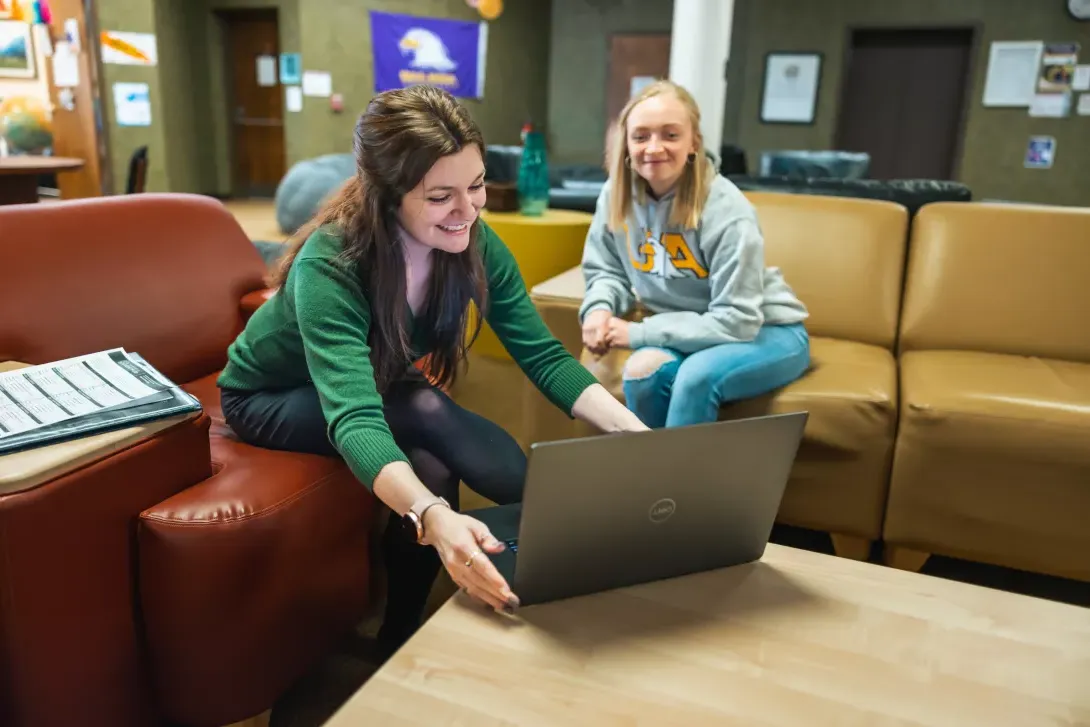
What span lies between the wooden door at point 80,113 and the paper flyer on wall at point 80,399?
297 cm

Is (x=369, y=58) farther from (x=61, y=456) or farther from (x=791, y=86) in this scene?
(x=61, y=456)

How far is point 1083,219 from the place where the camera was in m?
2.25

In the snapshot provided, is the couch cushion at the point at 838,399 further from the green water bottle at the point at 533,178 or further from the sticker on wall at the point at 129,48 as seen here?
the sticker on wall at the point at 129,48

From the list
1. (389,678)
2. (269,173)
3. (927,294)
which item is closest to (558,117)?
(269,173)

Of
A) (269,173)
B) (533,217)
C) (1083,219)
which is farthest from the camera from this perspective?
(269,173)

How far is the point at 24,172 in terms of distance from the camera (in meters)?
4.05

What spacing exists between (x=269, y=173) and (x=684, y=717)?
8.46 metres

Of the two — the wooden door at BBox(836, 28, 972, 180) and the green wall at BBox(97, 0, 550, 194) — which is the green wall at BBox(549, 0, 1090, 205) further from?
the green wall at BBox(97, 0, 550, 194)

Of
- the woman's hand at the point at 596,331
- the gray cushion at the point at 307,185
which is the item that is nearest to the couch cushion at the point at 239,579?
the woman's hand at the point at 596,331

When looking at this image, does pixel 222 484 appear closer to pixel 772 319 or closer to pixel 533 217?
pixel 772 319

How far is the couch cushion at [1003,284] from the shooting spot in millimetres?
2211

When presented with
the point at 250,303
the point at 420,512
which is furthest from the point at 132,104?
the point at 420,512

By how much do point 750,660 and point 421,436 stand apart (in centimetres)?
71

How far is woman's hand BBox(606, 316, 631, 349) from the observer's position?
1.96 metres
